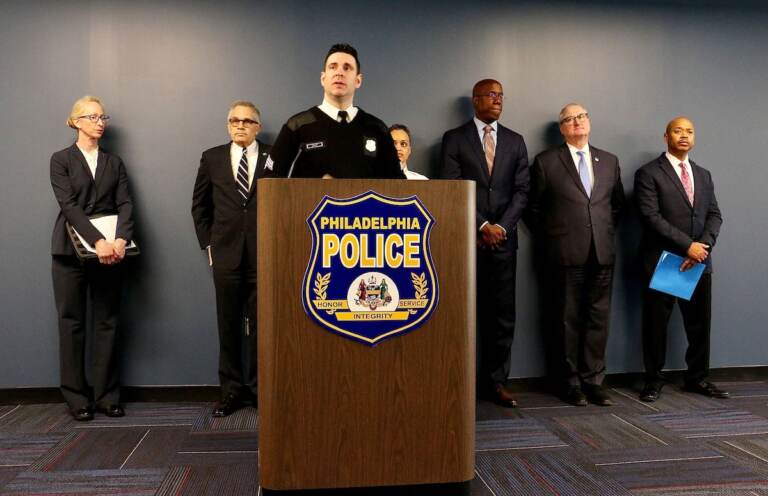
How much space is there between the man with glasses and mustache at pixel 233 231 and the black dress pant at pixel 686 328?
237 centimetres

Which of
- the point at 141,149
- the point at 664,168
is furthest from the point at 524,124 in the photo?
the point at 141,149

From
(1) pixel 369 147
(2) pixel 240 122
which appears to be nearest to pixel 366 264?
(1) pixel 369 147

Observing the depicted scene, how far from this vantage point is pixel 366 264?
1.59m

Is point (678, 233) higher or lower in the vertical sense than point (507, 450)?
higher

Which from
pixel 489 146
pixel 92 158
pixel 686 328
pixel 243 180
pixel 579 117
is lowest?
pixel 686 328

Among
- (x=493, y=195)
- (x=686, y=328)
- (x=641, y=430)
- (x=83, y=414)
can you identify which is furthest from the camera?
(x=686, y=328)

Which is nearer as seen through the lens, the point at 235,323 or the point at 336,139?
the point at 336,139

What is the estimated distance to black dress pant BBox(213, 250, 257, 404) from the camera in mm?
3215

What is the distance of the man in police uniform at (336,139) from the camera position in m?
1.97

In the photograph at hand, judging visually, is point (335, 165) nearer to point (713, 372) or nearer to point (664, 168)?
point (664, 168)

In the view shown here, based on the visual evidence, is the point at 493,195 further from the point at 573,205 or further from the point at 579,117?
the point at 579,117

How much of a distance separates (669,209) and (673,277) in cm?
41

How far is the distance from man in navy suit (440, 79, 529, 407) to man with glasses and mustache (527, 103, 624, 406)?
23 cm

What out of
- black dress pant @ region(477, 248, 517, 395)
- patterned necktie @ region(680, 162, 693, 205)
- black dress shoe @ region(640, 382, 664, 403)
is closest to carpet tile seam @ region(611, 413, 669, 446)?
black dress shoe @ region(640, 382, 664, 403)
